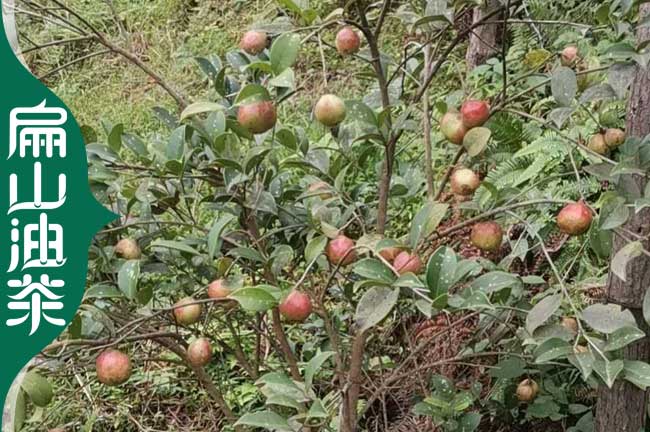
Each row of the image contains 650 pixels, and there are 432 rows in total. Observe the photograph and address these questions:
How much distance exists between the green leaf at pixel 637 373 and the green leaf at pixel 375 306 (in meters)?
0.32

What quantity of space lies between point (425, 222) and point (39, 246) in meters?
0.58

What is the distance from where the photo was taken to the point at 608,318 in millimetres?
1115

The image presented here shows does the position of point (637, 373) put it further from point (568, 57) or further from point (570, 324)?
point (568, 57)

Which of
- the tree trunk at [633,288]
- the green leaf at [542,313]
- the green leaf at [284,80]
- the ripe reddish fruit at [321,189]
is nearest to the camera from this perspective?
the green leaf at [284,80]

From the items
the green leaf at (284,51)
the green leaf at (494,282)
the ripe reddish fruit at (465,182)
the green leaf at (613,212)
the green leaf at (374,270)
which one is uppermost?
the green leaf at (284,51)

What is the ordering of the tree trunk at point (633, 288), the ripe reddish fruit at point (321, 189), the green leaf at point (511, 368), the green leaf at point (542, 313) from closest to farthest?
1. the green leaf at point (542, 313)
2. the tree trunk at point (633, 288)
3. the ripe reddish fruit at point (321, 189)
4. the green leaf at point (511, 368)

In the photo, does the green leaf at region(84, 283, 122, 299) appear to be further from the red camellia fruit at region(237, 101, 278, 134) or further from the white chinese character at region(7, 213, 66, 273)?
the red camellia fruit at region(237, 101, 278, 134)

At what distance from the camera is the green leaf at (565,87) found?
1220 millimetres

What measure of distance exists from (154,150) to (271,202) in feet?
0.72

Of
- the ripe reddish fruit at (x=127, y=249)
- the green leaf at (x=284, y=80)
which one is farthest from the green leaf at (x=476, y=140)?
the ripe reddish fruit at (x=127, y=249)

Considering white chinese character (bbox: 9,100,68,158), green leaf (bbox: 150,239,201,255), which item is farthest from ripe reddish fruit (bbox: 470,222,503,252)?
white chinese character (bbox: 9,100,68,158)

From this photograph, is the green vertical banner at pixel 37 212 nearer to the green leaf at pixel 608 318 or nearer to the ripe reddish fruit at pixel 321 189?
the ripe reddish fruit at pixel 321 189

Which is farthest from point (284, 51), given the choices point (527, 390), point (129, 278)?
point (527, 390)

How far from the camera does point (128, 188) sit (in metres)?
1.39
